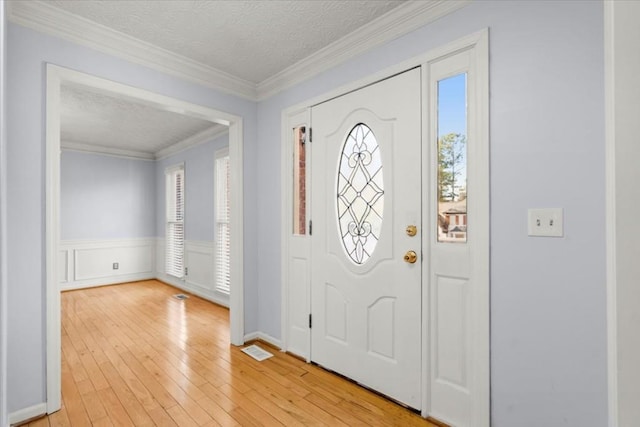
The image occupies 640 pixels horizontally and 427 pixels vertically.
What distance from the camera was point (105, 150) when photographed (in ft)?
19.1

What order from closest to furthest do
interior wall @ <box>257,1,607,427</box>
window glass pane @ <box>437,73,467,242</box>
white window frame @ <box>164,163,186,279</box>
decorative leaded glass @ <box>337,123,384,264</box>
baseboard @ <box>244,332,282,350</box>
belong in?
interior wall @ <box>257,1,607,427</box>, window glass pane @ <box>437,73,467,242</box>, decorative leaded glass @ <box>337,123,384,264</box>, baseboard @ <box>244,332,282,350</box>, white window frame @ <box>164,163,186,279</box>

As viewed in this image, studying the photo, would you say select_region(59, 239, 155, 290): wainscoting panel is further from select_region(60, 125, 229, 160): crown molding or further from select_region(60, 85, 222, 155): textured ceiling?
select_region(60, 85, 222, 155): textured ceiling

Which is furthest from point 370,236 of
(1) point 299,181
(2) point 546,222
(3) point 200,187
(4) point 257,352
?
(3) point 200,187

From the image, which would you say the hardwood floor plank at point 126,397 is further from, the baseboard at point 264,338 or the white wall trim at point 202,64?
the white wall trim at point 202,64

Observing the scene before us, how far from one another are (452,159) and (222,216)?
3.65m

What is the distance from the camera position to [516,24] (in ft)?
5.32

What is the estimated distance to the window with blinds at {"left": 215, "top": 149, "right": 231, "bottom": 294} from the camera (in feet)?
15.2

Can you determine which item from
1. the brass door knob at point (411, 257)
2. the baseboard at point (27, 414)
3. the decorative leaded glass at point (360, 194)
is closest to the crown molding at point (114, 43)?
the decorative leaded glass at point (360, 194)

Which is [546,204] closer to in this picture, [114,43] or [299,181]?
[299,181]

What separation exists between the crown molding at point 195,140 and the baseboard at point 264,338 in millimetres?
2830

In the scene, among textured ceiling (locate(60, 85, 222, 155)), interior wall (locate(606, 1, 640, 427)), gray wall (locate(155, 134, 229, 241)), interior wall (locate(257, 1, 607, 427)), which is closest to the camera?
interior wall (locate(606, 1, 640, 427))

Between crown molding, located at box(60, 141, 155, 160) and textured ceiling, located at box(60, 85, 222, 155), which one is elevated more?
textured ceiling, located at box(60, 85, 222, 155)

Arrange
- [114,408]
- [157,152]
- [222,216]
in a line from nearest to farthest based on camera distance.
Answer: [114,408] < [222,216] < [157,152]

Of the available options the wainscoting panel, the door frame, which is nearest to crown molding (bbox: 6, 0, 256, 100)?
the door frame
